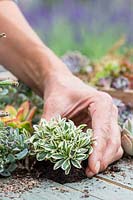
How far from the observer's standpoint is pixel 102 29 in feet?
12.4

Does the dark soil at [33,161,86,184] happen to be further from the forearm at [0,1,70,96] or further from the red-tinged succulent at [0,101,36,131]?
the forearm at [0,1,70,96]

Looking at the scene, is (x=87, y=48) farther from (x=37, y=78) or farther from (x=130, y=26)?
(x=37, y=78)

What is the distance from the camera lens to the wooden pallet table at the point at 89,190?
1110mm

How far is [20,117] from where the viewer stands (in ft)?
5.15

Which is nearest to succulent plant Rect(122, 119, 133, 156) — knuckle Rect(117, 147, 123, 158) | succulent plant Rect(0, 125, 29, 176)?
knuckle Rect(117, 147, 123, 158)

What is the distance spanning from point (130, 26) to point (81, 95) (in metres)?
2.48

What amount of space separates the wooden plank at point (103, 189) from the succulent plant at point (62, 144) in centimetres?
4

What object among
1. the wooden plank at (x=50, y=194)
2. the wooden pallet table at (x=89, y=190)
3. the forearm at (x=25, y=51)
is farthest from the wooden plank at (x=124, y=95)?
the wooden plank at (x=50, y=194)

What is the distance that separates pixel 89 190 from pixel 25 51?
64 cm

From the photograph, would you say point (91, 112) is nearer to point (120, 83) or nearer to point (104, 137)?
point (104, 137)

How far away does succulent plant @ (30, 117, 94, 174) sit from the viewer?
1.20 metres

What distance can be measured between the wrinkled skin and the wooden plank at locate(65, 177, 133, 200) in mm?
30

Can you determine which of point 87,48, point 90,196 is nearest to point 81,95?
point 90,196

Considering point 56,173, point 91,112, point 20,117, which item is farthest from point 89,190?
point 20,117
